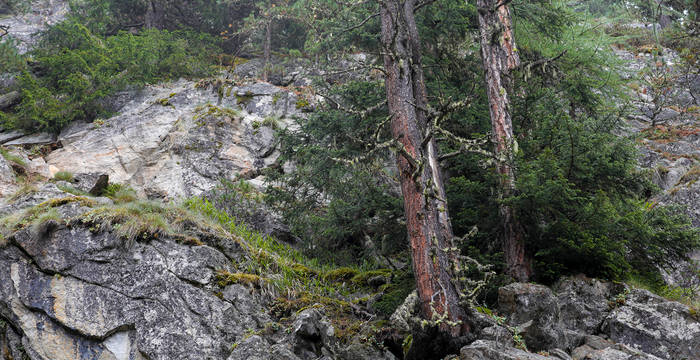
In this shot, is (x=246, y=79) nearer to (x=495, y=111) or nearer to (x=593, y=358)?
(x=495, y=111)

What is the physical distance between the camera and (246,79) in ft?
50.8

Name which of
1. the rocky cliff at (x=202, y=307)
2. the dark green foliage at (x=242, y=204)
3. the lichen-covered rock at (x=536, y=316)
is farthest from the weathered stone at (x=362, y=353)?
the dark green foliage at (x=242, y=204)

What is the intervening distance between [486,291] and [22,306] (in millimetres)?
6405

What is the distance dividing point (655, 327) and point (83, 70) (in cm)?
1590

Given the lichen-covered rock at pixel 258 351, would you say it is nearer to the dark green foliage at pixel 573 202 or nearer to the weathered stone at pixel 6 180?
the dark green foliage at pixel 573 202

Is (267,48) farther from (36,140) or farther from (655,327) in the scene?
(655,327)

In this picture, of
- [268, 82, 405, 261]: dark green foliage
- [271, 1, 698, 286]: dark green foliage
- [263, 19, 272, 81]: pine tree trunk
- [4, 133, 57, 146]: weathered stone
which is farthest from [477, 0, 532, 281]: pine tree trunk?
[4, 133, 57, 146]: weathered stone

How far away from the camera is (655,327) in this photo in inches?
191

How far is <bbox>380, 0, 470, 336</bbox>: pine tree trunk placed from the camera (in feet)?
16.5

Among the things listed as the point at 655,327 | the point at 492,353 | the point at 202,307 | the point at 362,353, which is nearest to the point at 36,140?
the point at 202,307

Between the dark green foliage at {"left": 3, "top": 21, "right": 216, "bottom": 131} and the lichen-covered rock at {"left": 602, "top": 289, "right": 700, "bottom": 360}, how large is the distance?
1439cm

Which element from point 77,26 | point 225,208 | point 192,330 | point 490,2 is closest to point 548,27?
point 490,2

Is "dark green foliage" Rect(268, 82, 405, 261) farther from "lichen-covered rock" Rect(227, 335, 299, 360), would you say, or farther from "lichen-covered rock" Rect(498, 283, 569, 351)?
"lichen-covered rock" Rect(227, 335, 299, 360)

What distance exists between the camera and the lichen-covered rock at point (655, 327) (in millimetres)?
4637
